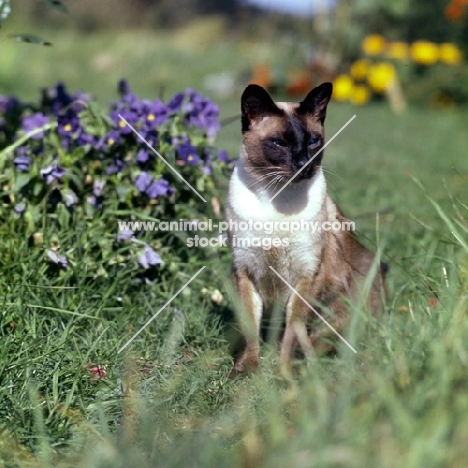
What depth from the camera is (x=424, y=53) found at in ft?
35.1

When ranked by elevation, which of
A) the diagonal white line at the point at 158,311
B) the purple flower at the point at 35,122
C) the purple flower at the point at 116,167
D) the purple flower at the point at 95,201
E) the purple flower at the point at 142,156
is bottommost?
the diagonal white line at the point at 158,311

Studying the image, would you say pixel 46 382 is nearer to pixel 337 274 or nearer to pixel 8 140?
pixel 337 274

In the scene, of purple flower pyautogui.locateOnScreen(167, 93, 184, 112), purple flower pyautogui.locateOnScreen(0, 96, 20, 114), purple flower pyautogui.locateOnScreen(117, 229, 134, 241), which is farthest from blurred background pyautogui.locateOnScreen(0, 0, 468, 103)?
Result: purple flower pyautogui.locateOnScreen(117, 229, 134, 241)

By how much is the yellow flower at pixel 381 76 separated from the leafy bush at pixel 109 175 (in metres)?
7.51

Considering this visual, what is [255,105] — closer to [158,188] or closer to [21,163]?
[158,188]

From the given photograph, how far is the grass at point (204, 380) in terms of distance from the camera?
1.59 m

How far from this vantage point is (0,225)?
3.11 m

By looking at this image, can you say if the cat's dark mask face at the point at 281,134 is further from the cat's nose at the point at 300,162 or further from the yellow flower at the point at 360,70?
the yellow flower at the point at 360,70

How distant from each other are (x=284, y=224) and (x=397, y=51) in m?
8.90

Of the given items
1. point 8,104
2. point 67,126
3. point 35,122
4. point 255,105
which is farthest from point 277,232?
point 8,104

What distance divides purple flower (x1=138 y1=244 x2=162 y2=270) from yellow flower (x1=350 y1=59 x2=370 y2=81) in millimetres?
8277

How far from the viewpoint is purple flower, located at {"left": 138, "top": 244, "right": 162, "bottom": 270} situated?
3.07 meters

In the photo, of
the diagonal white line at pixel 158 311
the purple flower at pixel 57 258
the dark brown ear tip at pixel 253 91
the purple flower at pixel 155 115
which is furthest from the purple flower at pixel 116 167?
the dark brown ear tip at pixel 253 91

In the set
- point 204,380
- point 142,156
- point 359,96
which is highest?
point 142,156
